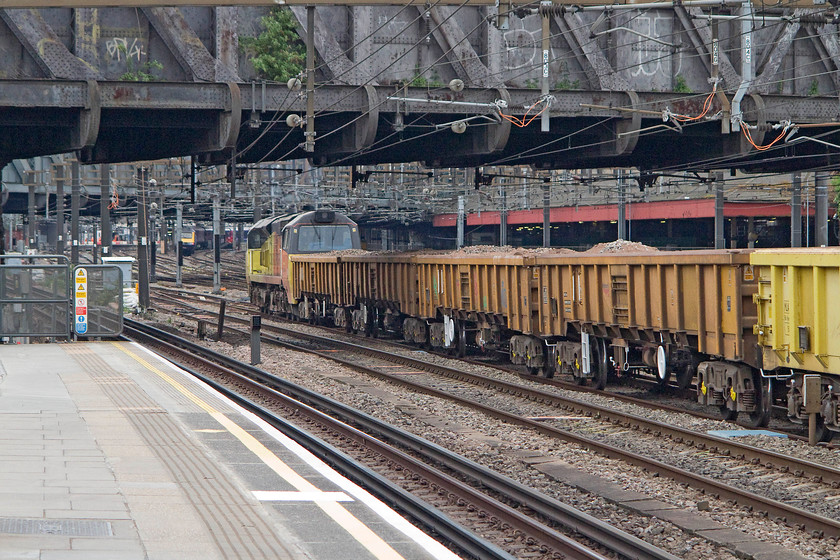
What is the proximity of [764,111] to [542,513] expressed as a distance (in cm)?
1563

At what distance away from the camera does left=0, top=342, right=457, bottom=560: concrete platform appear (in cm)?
615

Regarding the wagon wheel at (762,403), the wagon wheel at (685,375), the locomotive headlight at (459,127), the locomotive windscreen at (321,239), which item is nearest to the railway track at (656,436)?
the wagon wheel at (762,403)

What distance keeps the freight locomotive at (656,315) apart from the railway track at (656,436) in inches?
50.3

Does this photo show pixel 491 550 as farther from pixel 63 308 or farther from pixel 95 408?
pixel 63 308

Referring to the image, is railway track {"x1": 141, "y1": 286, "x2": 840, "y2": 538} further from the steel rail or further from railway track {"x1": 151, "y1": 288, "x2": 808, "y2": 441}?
railway track {"x1": 151, "y1": 288, "x2": 808, "y2": 441}

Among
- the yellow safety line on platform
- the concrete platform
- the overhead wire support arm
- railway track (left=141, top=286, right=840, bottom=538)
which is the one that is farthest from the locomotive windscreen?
the concrete platform

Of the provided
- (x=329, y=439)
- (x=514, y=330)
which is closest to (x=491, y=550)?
(x=329, y=439)

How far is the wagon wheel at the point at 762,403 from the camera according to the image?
1295 centimetres

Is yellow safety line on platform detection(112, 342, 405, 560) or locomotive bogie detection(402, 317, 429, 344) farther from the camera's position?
locomotive bogie detection(402, 317, 429, 344)

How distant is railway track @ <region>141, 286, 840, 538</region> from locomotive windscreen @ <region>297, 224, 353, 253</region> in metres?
13.5

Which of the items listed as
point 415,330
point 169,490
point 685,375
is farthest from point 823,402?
point 415,330

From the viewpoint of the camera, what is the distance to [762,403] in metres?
13.0

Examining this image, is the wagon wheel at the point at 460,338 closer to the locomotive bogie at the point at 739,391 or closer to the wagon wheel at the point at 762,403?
the locomotive bogie at the point at 739,391

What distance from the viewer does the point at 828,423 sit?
1131cm
